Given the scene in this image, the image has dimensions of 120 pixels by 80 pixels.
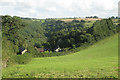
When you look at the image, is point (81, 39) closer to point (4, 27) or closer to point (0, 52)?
point (4, 27)

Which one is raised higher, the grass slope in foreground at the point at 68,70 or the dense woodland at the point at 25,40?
the dense woodland at the point at 25,40

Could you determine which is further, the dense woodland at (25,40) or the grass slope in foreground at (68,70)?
the dense woodland at (25,40)

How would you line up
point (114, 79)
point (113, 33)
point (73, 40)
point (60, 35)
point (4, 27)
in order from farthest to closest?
1. point (60, 35)
2. point (73, 40)
3. point (113, 33)
4. point (4, 27)
5. point (114, 79)

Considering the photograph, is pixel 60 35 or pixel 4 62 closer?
pixel 4 62

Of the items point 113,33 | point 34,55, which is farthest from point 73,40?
point 34,55

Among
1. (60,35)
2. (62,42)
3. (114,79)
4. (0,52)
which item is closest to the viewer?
(114,79)

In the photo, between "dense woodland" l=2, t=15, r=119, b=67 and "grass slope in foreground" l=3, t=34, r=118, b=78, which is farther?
"dense woodland" l=2, t=15, r=119, b=67

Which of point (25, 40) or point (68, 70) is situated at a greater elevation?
point (25, 40)

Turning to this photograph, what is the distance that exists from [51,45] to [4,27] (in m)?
75.5

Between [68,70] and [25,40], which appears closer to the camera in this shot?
[68,70]

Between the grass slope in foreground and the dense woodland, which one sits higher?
the dense woodland

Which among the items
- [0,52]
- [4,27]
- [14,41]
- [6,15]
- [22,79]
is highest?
[6,15]

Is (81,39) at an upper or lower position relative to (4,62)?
upper

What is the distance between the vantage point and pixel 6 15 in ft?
171
